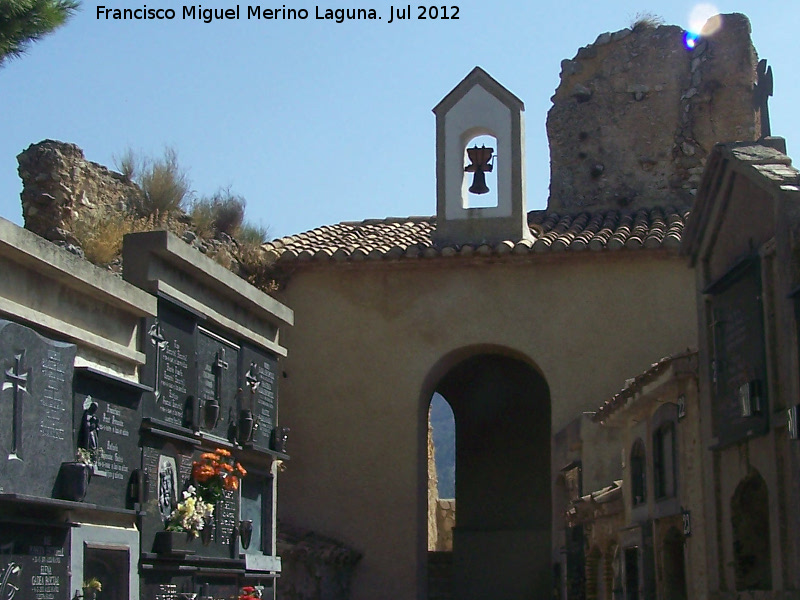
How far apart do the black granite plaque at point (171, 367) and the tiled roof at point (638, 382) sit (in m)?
4.78

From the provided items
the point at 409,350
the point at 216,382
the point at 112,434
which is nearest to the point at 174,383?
the point at 216,382

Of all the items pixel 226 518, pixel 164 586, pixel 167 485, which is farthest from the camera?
pixel 226 518

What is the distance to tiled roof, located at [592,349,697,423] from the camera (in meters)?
12.9

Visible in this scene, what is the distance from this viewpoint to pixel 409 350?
67.4 feet

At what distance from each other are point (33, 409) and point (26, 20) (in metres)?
4.38

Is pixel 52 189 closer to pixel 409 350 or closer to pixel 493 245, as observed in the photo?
pixel 409 350

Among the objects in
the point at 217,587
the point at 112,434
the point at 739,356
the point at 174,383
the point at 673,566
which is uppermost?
the point at 739,356

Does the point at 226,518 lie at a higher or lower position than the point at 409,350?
lower

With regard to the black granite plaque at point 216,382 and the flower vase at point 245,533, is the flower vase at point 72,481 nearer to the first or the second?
the black granite plaque at point 216,382

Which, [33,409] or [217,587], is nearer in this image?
[33,409]

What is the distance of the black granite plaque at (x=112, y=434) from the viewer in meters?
9.57

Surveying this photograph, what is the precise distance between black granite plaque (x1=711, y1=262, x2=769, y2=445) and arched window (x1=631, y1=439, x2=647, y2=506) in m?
2.41

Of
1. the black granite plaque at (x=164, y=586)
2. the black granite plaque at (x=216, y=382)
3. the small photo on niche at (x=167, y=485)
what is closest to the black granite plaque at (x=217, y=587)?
the black granite plaque at (x=164, y=586)

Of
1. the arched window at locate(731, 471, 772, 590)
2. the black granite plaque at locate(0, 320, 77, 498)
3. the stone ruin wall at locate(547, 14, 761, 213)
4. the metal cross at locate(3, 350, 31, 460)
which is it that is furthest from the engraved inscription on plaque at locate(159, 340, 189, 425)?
the stone ruin wall at locate(547, 14, 761, 213)
